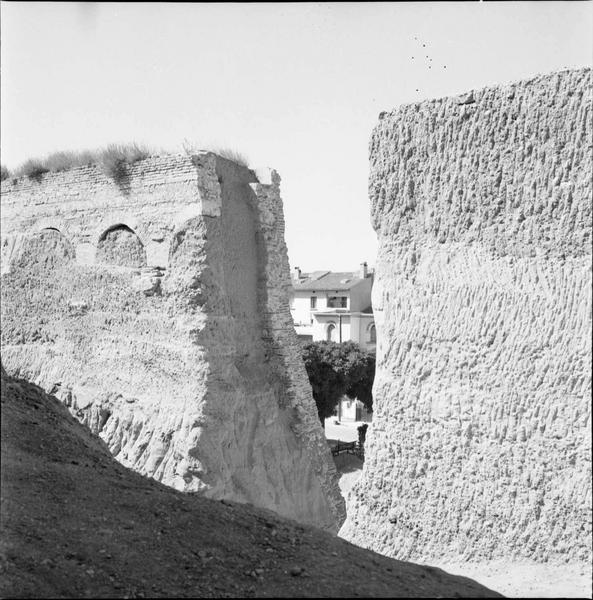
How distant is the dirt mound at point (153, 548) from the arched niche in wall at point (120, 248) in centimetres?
278

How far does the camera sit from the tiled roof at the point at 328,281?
19625 mm

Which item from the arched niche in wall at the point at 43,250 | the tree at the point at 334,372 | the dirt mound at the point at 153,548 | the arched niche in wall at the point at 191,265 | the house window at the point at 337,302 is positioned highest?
the house window at the point at 337,302

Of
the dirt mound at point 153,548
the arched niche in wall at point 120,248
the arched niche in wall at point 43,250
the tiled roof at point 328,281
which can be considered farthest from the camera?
the tiled roof at point 328,281

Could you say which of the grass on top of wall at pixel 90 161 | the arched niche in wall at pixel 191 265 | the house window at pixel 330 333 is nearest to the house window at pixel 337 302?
the house window at pixel 330 333

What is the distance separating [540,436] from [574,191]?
1.39 meters

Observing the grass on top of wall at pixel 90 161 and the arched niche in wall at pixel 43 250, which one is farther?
the arched niche in wall at pixel 43 250

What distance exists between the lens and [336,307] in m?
19.7

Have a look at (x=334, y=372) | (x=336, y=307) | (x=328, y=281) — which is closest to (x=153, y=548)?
(x=334, y=372)

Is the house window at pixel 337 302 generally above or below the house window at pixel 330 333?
above

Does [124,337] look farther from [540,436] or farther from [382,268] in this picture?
[540,436]

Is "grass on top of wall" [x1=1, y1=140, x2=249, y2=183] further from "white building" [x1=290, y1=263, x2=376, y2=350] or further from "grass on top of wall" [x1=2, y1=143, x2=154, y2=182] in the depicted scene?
"white building" [x1=290, y1=263, x2=376, y2=350]

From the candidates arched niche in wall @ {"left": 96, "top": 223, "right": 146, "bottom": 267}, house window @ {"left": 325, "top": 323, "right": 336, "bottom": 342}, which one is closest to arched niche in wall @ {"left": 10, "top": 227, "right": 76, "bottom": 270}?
arched niche in wall @ {"left": 96, "top": 223, "right": 146, "bottom": 267}

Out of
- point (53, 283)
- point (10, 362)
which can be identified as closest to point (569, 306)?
point (53, 283)

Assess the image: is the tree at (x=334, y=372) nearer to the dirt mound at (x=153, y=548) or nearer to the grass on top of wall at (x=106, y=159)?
the grass on top of wall at (x=106, y=159)
